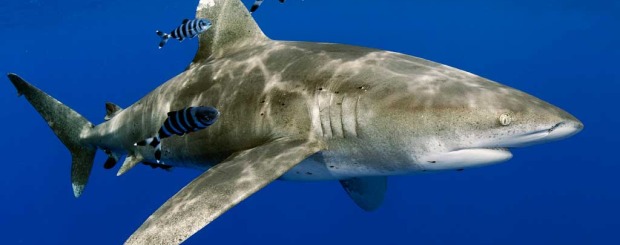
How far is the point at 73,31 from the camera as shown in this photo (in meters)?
50.8

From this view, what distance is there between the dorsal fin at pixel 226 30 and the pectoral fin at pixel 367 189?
2108mm

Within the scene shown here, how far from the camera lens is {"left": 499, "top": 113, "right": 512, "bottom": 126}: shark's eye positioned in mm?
3010

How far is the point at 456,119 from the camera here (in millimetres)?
3203

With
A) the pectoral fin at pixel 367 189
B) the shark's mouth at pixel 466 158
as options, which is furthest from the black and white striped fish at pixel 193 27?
the shark's mouth at pixel 466 158

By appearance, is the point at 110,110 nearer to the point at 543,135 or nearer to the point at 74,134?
the point at 74,134

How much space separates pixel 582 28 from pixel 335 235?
149ft

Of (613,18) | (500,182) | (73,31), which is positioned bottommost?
(500,182)

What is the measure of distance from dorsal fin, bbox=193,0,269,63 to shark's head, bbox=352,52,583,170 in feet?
7.57

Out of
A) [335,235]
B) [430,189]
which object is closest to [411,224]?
[430,189]

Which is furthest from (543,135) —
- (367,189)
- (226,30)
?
(226,30)

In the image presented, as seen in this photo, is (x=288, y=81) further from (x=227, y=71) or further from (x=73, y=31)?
(x=73, y=31)

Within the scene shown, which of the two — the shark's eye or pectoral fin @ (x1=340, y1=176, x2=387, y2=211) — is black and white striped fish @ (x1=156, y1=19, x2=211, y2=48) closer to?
pectoral fin @ (x1=340, y1=176, x2=387, y2=211)

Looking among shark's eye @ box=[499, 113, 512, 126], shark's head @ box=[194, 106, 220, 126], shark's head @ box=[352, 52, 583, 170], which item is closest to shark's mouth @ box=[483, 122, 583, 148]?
shark's head @ box=[352, 52, 583, 170]

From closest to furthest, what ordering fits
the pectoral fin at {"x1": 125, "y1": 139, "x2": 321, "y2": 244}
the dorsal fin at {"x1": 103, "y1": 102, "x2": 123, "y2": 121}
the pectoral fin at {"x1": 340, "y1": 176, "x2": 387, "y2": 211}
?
the pectoral fin at {"x1": 125, "y1": 139, "x2": 321, "y2": 244} < the pectoral fin at {"x1": 340, "y1": 176, "x2": 387, "y2": 211} < the dorsal fin at {"x1": 103, "y1": 102, "x2": 123, "y2": 121}
